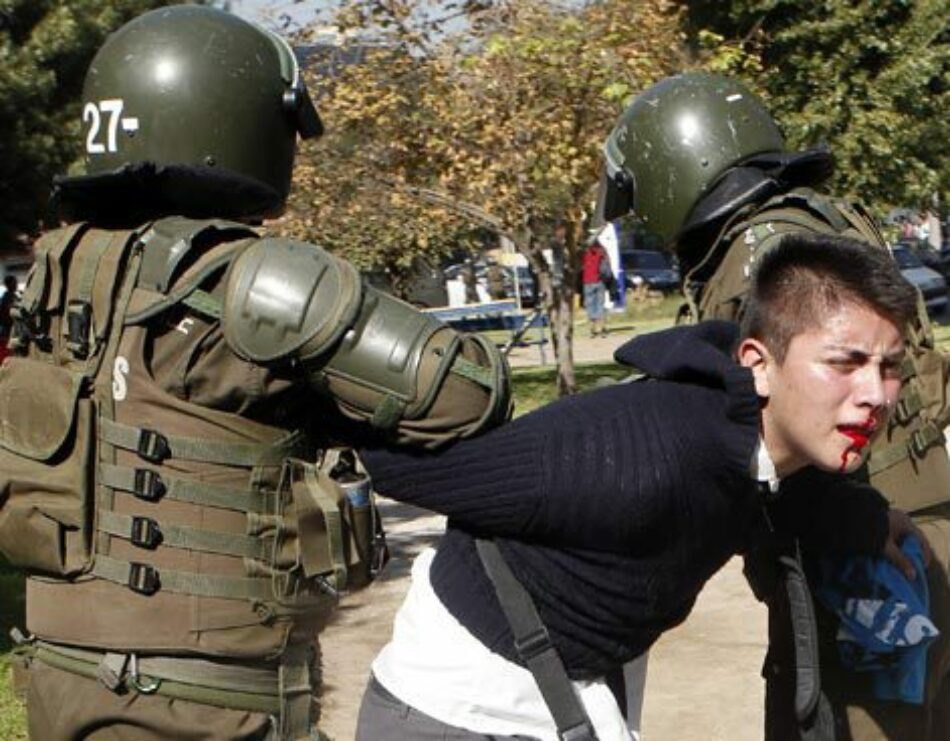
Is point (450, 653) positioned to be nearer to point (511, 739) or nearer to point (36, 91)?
point (511, 739)

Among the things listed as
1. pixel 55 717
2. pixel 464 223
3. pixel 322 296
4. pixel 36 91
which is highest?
pixel 322 296

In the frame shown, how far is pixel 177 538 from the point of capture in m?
2.99

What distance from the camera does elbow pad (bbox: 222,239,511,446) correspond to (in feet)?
8.58

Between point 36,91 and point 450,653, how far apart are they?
29.5 feet

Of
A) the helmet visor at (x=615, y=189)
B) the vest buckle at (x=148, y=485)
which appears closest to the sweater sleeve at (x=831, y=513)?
the vest buckle at (x=148, y=485)

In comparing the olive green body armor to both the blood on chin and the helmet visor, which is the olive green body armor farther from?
the helmet visor

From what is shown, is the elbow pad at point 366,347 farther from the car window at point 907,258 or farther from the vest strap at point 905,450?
the car window at point 907,258

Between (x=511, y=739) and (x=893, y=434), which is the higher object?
(x=511, y=739)

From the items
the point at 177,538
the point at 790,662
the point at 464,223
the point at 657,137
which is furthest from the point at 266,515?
the point at 464,223

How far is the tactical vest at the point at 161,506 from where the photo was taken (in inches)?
117

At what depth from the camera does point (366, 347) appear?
2654 millimetres

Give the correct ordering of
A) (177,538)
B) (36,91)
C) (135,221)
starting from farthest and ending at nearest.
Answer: (36,91) < (135,221) < (177,538)

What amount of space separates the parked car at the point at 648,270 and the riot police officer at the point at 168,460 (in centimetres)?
3108

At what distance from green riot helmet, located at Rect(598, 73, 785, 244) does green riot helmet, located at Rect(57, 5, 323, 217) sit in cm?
119
